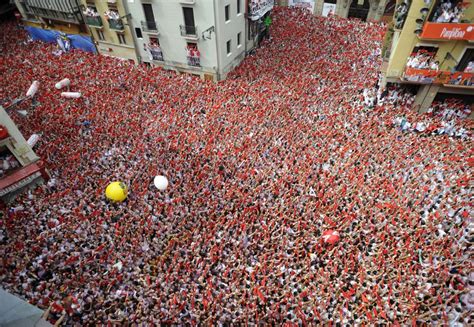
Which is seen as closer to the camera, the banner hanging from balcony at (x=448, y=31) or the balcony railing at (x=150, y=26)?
the banner hanging from balcony at (x=448, y=31)

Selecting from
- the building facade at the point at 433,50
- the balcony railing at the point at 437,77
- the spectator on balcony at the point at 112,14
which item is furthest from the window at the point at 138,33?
the balcony railing at the point at 437,77

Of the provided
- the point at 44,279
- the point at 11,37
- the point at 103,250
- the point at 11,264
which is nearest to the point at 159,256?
the point at 103,250

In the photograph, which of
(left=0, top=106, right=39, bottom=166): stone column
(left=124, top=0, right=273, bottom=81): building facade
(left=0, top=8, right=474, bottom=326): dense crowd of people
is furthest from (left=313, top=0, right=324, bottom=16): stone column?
(left=0, top=106, right=39, bottom=166): stone column

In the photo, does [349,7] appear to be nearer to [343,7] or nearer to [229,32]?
[343,7]

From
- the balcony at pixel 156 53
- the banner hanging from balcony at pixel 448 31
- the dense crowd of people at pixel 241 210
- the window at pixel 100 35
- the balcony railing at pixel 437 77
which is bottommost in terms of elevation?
the dense crowd of people at pixel 241 210

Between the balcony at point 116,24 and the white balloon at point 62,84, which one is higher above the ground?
the balcony at point 116,24

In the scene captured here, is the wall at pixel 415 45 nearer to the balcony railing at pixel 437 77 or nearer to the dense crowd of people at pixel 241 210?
the balcony railing at pixel 437 77

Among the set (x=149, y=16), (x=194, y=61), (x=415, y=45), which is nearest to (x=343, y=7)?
(x=415, y=45)
